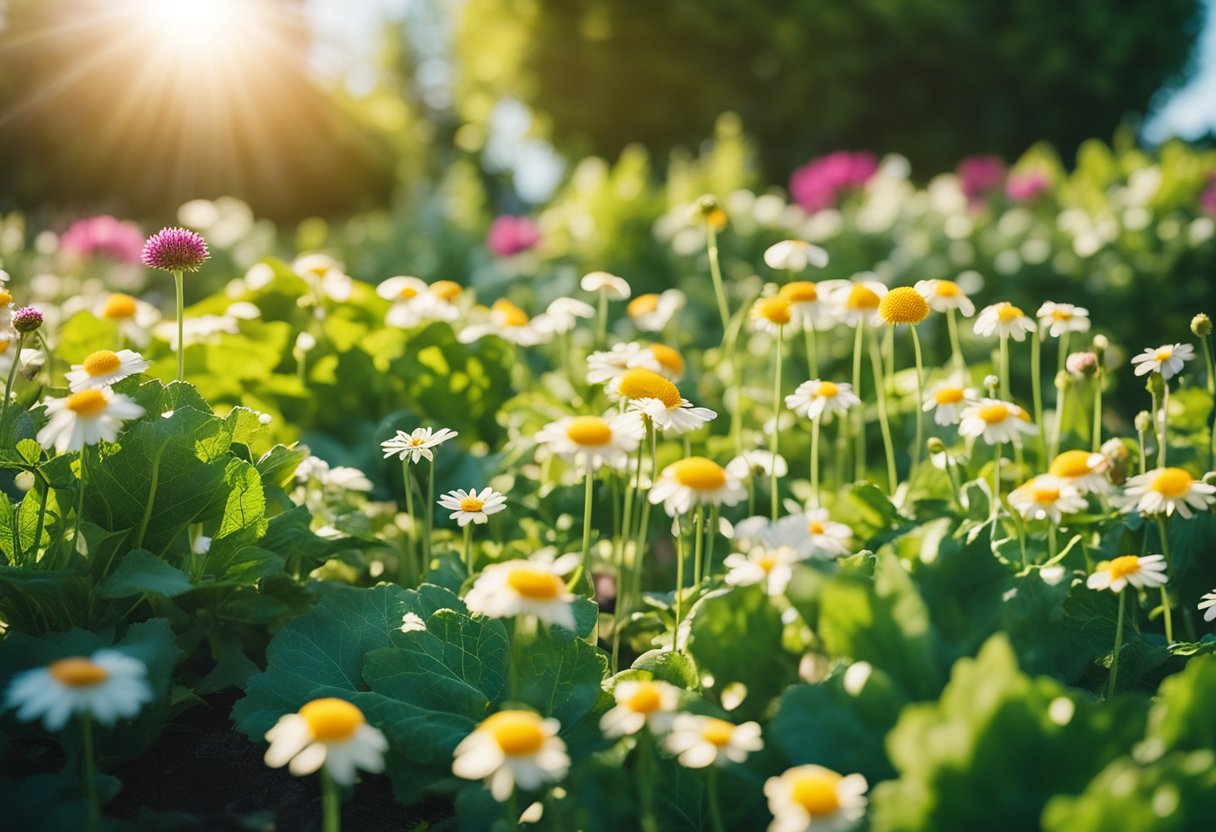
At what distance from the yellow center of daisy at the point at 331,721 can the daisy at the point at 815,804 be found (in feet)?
1.45

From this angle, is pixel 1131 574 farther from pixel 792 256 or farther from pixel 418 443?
pixel 418 443

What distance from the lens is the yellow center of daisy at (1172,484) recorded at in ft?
4.78

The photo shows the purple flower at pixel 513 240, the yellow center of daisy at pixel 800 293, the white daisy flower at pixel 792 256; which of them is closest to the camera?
the yellow center of daisy at pixel 800 293

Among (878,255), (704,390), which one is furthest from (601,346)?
(878,255)

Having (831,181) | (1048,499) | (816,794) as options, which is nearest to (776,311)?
(1048,499)

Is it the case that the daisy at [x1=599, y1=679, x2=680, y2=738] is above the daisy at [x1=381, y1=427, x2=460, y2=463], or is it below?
below

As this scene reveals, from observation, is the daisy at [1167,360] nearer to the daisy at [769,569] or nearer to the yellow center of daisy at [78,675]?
the daisy at [769,569]

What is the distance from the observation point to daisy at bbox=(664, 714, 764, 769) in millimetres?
1105

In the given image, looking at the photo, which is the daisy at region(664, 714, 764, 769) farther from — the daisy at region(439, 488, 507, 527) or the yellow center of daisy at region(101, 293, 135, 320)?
the yellow center of daisy at region(101, 293, 135, 320)

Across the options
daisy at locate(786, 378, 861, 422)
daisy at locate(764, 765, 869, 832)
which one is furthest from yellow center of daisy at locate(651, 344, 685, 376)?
daisy at locate(764, 765, 869, 832)

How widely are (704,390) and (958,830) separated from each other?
5.27ft

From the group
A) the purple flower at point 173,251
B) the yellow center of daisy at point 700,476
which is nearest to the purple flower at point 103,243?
the purple flower at point 173,251

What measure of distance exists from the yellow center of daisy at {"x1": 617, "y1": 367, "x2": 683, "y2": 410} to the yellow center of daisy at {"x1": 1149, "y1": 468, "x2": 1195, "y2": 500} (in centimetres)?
71

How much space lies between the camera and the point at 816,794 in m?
1.01
